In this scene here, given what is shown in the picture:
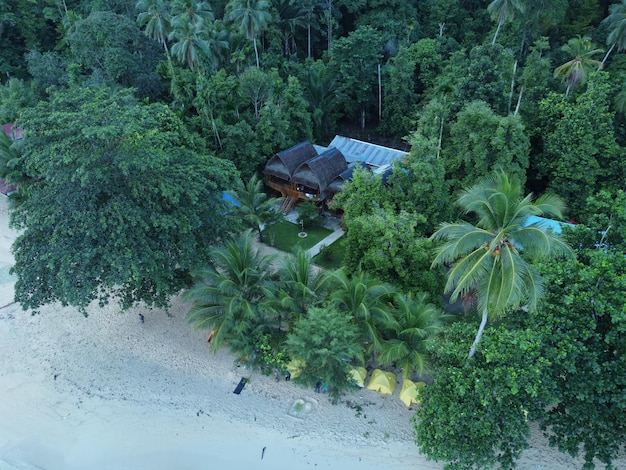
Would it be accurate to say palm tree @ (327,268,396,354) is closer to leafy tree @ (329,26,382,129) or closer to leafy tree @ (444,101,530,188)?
leafy tree @ (444,101,530,188)

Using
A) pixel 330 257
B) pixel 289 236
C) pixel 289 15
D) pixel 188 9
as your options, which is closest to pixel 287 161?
pixel 289 236

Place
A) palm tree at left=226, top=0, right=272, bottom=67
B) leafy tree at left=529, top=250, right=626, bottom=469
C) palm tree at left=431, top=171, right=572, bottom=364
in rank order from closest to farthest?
palm tree at left=431, top=171, right=572, bottom=364 < leafy tree at left=529, top=250, right=626, bottom=469 < palm tree at left=226, top=0, right=272, bottom=67

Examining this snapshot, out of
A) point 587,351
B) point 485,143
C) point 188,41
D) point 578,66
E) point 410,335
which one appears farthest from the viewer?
point 188,41

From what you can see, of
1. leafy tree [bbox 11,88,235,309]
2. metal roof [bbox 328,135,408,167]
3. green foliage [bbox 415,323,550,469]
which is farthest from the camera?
metal roof [bbox 328,135,408,167]

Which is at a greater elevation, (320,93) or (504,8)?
(504,8)

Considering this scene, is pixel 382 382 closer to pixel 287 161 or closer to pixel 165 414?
pixel 165 414

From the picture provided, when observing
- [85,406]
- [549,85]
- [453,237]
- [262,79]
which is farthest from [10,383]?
[549,85]

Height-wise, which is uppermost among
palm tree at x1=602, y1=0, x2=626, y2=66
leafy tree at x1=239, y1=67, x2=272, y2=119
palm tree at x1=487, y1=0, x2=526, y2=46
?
palm tree at x1=487, y1=0, x2=526, y2=46

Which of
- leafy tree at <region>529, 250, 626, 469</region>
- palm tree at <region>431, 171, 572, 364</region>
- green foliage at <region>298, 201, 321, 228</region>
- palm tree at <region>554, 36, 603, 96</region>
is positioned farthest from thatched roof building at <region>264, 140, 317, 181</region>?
leafy tree at <region>529, 250, 626, 469</region>
